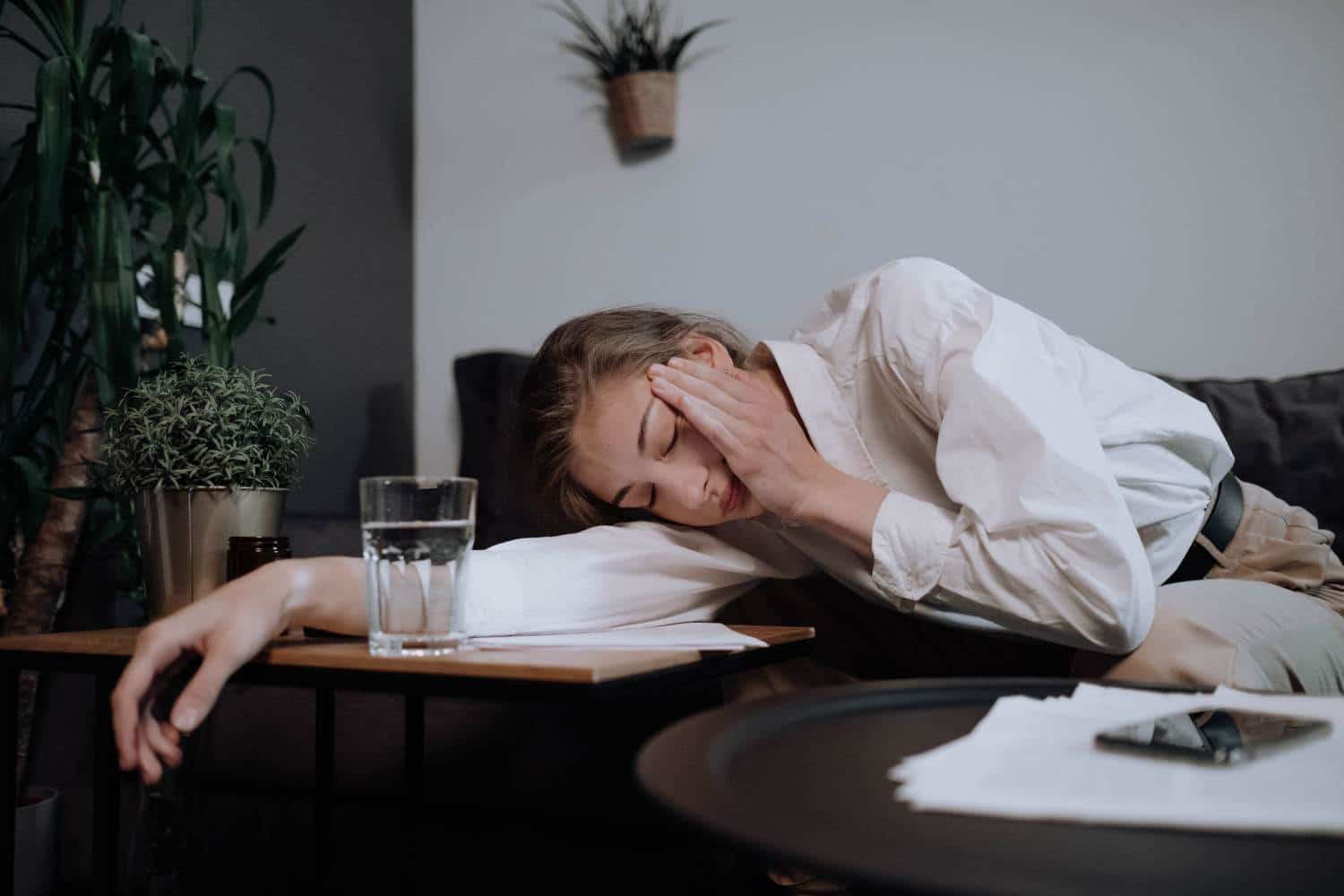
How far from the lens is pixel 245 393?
3.76ft

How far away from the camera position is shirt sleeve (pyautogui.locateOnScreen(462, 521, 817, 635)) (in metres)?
1.04

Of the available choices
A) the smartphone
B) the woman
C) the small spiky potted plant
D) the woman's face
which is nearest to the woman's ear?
the woman

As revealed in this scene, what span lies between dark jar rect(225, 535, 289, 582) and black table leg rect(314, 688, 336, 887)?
0.65 ft

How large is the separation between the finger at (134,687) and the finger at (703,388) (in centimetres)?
56

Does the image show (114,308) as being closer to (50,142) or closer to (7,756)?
(50,142)

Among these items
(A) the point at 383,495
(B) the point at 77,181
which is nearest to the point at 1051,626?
(A) the point at 383,495

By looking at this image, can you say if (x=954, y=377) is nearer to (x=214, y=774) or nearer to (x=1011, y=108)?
(x=214, y=774)

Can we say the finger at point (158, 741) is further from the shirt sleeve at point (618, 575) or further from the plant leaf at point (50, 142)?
the plant leaf at point (50, 142)

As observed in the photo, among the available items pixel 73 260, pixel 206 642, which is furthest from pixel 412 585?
pixel 73 260

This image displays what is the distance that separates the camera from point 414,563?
0.82m

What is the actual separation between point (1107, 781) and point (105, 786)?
2.79 ft

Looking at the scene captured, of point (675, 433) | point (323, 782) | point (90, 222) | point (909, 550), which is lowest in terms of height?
point (323, 782)

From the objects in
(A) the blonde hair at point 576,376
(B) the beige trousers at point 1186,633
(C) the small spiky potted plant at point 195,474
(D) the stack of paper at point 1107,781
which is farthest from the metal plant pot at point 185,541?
(D) the stack of paper at point 1107,781

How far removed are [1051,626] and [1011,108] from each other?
1797 mm
